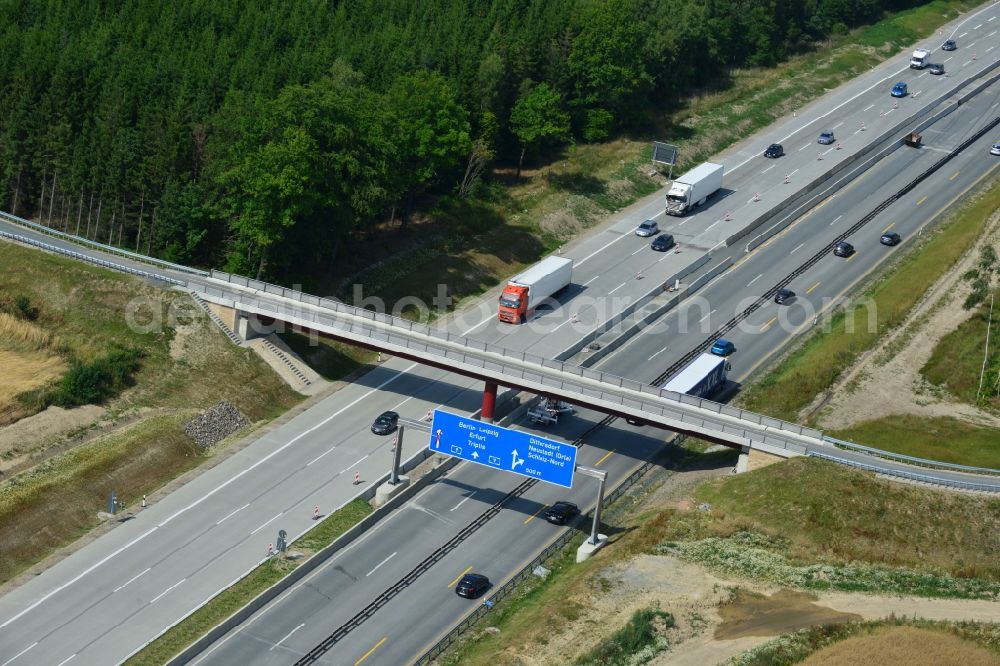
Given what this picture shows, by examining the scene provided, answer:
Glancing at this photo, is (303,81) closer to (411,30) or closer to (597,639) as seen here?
(411,30)

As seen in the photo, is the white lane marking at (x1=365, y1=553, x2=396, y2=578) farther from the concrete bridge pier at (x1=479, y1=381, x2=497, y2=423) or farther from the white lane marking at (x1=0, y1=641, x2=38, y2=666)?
Result: the white lane marking at (x1=0, y1=641, x2=38, y2=666)

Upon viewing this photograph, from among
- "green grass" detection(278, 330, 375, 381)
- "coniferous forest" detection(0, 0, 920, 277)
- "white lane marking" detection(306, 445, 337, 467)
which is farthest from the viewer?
"coniferous forest" detection(0, 0, 920, 277)

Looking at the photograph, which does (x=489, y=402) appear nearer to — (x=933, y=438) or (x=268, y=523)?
(x=268, y=523)

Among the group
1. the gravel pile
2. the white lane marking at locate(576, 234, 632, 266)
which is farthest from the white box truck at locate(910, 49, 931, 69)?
the gravel pile

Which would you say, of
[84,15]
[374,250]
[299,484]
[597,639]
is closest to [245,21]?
[84,15]

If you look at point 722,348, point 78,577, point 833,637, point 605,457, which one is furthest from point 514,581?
point 722,348

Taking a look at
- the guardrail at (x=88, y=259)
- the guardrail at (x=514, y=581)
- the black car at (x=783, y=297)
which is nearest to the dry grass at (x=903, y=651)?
the guardrail at (x=514, y=581)
